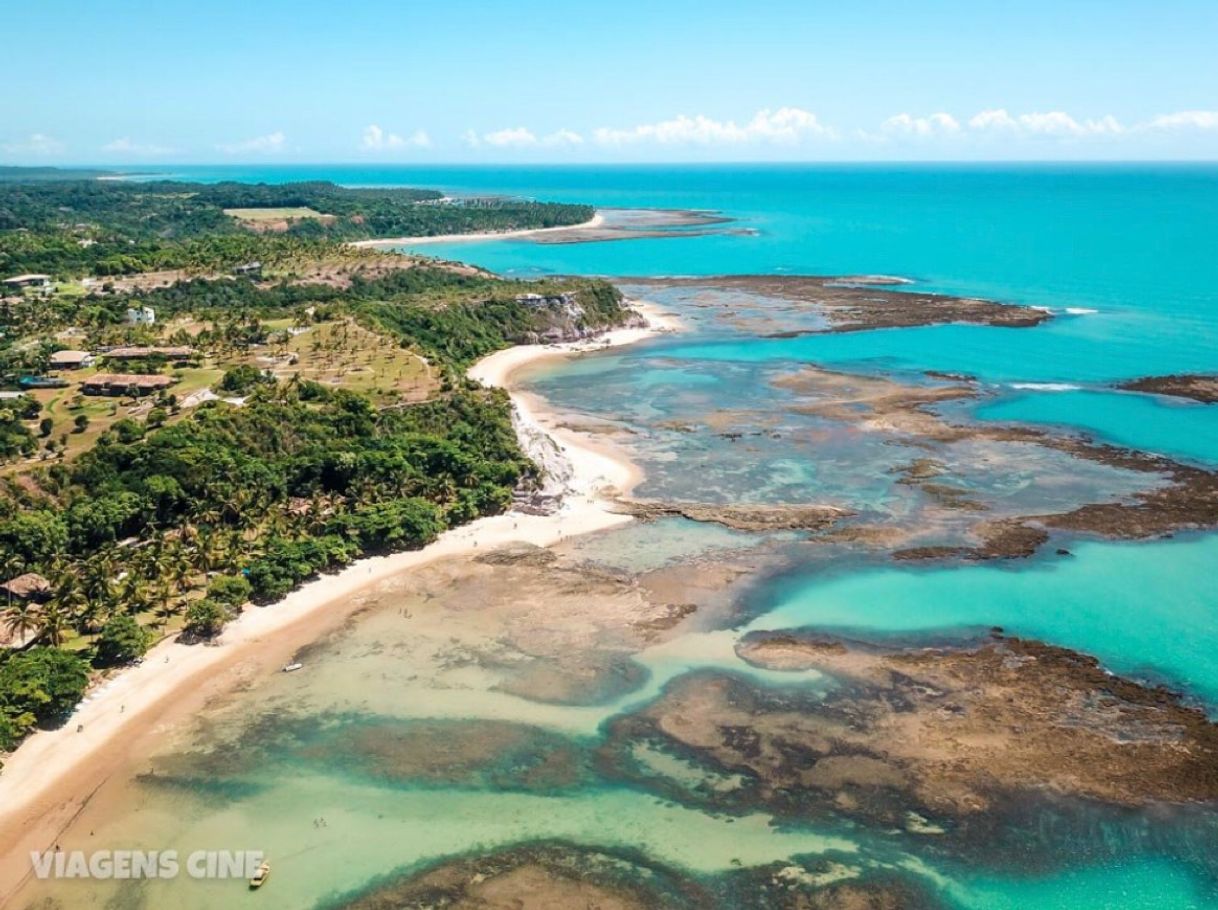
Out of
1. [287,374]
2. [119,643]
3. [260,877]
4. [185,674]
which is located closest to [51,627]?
[119,643]

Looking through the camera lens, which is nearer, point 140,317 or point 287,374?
point 287,374

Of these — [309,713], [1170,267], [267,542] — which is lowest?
[309,713]

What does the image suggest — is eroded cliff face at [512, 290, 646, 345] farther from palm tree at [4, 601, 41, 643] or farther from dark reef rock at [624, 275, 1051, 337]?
palm tree at [4, 601, 41, 643]

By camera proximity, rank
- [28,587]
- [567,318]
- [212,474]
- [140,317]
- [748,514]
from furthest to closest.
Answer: [567,318], [140,317], [748,514], [212,474], [28,587]

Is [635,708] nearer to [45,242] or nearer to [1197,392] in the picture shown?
[1197,392]

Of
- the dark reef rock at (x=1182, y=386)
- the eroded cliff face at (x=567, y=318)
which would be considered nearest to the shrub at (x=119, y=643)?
the eroded cliff face at (x=567, y=318)

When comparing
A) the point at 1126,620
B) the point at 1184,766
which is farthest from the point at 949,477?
the point at 1184,766

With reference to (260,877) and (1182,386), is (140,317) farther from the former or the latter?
(1182,386)
